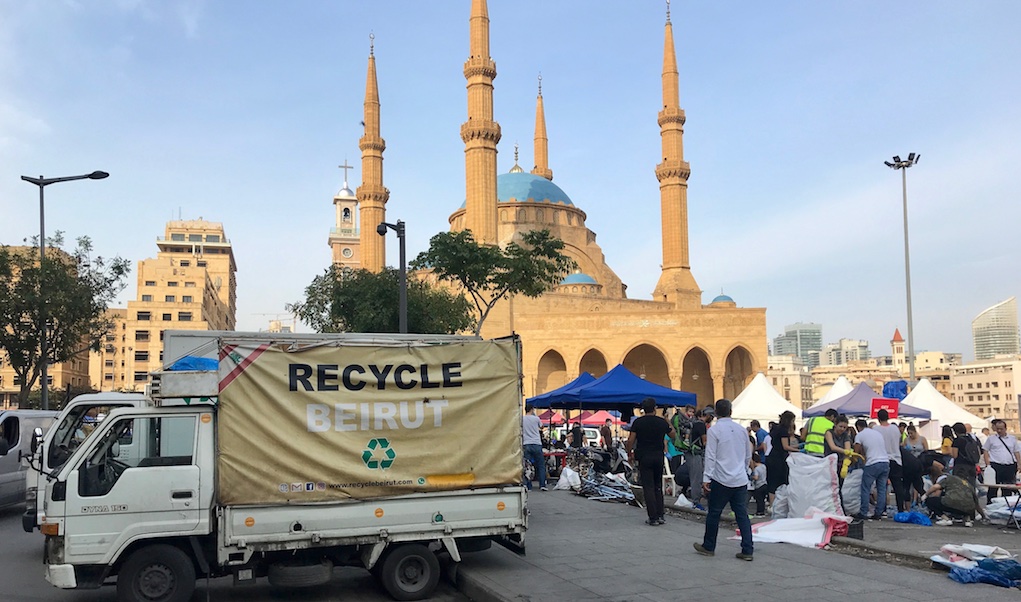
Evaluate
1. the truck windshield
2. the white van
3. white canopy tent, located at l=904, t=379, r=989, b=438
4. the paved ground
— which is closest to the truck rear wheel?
the paved ground

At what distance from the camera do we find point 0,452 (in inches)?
503

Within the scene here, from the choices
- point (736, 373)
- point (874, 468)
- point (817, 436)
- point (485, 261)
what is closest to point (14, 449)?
point (817, 436)

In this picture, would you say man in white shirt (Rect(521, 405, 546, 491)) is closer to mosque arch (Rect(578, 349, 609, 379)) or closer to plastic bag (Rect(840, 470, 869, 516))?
plastic bag (Rect(840, 470, 869, 516))

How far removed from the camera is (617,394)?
16.7m

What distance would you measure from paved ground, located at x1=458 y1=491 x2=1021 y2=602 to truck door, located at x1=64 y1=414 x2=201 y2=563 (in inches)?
104

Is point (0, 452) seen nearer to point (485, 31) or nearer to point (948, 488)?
point (948, 488)

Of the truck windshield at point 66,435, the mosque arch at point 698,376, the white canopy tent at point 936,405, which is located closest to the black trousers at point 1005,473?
the white canopy tent at point 936,405

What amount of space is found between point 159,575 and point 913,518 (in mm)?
9388

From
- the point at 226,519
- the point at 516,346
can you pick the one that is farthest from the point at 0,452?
the point at 516,346

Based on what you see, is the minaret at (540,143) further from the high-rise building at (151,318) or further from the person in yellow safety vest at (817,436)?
the person in yellow safety vest at (817,436)

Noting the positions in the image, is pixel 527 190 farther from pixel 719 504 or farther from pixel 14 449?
pixel 719 504

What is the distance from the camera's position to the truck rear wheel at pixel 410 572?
7238 millimetres

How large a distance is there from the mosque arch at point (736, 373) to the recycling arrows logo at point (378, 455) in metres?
46.4

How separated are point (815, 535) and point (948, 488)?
283 cm
